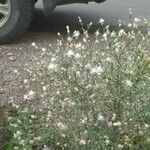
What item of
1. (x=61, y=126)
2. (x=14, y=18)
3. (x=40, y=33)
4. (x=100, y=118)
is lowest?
(x=40, y=33)

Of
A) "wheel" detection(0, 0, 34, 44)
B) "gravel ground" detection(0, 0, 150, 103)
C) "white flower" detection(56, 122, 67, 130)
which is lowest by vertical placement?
"gravel ground" detection(0, 0, 150, 103)

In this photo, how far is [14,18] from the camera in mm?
7191

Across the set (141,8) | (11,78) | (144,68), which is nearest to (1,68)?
(11,78)

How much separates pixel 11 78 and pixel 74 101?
6.03ft

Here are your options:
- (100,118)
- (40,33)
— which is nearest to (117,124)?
(100,118)

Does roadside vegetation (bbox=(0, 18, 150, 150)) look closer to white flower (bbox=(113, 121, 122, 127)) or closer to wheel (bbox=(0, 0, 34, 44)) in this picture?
white flower (bbox=(113, 121, 122, 127))

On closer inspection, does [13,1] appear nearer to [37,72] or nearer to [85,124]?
[37,72]

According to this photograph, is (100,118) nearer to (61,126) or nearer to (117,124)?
(117,124)

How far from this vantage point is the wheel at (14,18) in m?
7.16

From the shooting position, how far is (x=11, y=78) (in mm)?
6219

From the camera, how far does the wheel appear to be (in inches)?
282

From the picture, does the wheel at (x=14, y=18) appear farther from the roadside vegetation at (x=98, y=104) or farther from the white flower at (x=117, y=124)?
the white flower at (x=117, y=124)

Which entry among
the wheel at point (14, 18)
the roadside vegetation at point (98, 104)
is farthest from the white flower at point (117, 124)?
the wheel at point (14, 18)

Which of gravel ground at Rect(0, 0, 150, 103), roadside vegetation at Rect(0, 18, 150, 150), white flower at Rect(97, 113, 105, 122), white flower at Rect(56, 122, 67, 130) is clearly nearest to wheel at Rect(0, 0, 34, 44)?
gravel ground at Rect(0, 0, 150, 103)
